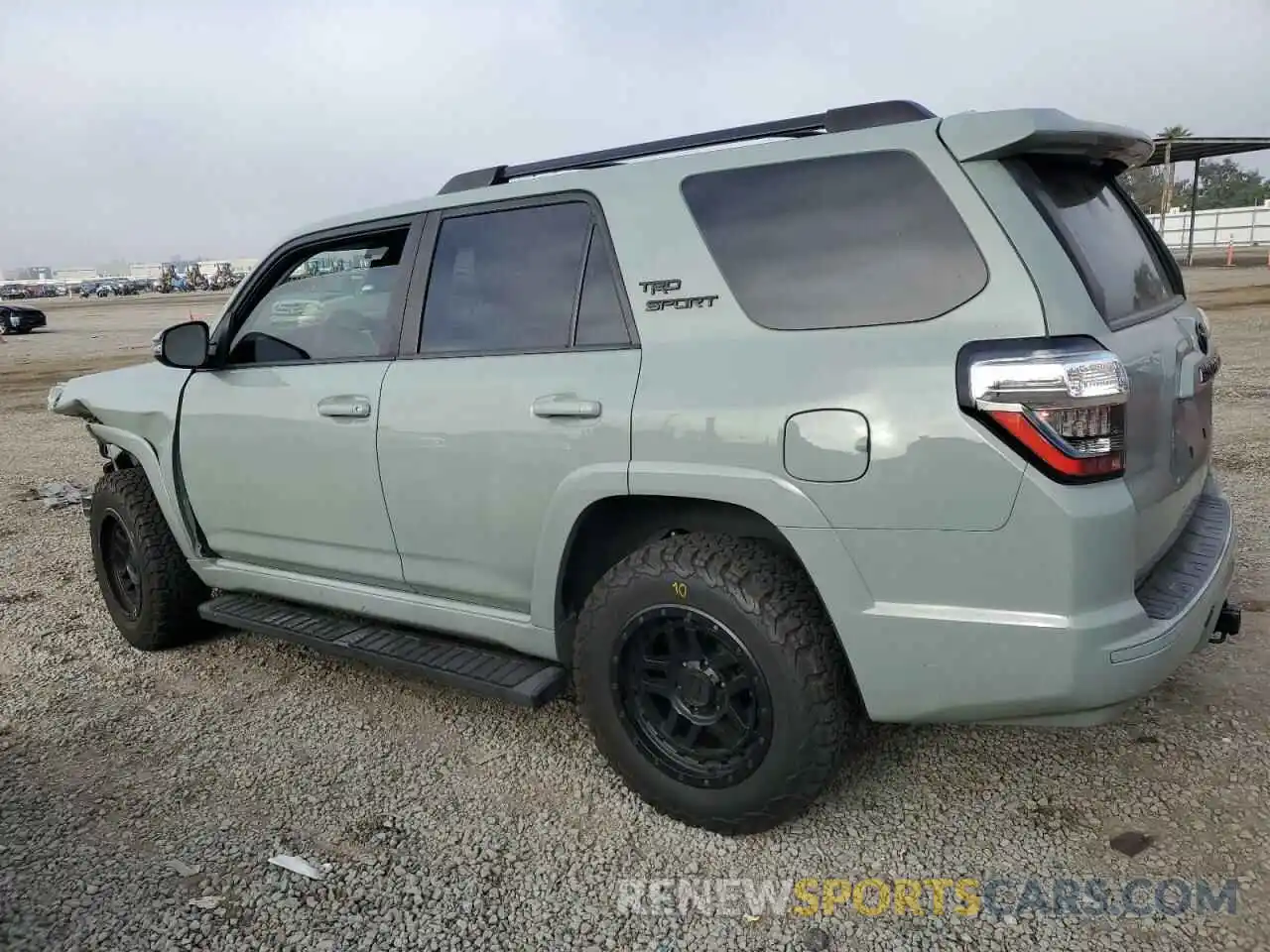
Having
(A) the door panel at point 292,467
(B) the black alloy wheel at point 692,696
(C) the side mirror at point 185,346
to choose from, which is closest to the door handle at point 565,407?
(B) the black alloy wheel at point 692,696

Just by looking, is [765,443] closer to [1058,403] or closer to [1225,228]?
[1058,403]

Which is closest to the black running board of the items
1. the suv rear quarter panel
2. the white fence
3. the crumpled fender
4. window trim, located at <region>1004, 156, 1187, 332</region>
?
the crumpled fender

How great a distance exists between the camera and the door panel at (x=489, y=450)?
282 centimetres

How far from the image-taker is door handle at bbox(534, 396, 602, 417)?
9.18 feet

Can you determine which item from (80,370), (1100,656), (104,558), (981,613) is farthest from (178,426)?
(80,370)

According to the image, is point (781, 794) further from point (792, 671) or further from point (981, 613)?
point (981, 613)

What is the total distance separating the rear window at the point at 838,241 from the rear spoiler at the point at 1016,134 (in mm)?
109

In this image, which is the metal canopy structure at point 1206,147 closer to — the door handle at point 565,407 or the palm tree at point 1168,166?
the palm tree at point 1168,166

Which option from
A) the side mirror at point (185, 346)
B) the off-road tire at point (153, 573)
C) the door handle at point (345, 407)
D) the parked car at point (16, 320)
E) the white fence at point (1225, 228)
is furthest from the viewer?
the white fence at point (1225, 228)

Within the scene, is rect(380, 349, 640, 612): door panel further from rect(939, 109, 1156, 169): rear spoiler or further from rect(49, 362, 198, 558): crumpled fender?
rect(49, 362, 198, 558): crumpled fender

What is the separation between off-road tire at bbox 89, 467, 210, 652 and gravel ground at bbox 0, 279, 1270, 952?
27 cm

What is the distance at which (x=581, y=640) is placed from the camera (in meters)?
2.89

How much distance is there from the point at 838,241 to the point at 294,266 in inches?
92.9

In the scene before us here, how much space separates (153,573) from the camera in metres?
4.23
